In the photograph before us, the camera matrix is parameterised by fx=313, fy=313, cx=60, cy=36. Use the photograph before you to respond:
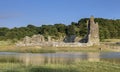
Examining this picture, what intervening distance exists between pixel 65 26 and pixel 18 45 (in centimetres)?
7316

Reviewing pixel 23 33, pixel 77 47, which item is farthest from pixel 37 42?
pixel 23 33

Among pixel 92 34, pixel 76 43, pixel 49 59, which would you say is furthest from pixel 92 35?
pixel 49 59

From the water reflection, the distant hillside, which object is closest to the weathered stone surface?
the distant hillside

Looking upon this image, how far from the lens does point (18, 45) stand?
86.5 m

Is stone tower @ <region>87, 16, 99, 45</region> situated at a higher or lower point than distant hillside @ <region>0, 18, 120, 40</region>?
lower

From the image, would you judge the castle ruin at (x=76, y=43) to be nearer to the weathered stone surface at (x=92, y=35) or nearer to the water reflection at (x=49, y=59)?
the weathered stone surface at (x=92, y=35)

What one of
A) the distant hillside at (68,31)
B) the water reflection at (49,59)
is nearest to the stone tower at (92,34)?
the distant hillside at (68,31)

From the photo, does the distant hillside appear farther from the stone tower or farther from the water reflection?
the water reflection

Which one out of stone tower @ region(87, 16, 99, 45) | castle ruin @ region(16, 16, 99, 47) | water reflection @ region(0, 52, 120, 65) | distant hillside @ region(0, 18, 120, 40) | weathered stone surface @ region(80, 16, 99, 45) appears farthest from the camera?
distant hillside @ region(0, 18, 120, 40)

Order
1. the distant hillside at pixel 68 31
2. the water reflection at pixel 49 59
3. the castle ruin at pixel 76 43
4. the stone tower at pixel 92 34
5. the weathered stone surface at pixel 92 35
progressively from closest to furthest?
the water reflection at pixel 49 59 < the castle ruin at pixel 76 43 < the weathered stone surface at pixel 92 35 < the stone tower at pixel 92 34 < the distant hillside at pixel 68 31

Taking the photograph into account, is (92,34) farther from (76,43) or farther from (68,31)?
(68,31)

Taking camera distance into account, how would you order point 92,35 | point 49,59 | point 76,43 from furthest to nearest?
point 92,35 → point 76,43 → point 49,59

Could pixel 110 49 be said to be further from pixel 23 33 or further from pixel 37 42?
pixel 23 33

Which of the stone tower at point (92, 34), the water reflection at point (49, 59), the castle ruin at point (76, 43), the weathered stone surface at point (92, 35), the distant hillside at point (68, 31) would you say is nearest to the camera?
the water reflection at point (49, 59)
